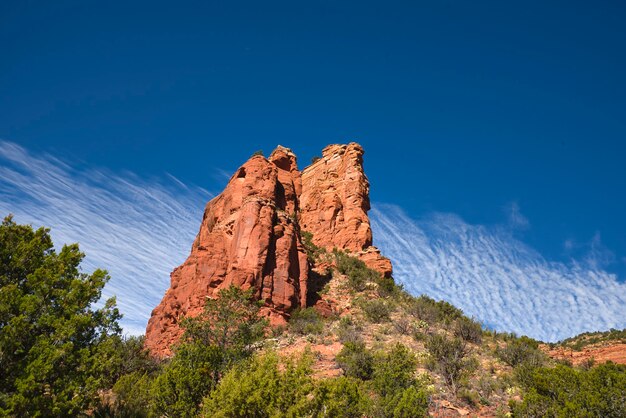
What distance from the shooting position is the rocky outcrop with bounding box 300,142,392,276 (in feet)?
152

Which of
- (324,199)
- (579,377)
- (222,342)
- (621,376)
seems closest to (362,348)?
(222,342)

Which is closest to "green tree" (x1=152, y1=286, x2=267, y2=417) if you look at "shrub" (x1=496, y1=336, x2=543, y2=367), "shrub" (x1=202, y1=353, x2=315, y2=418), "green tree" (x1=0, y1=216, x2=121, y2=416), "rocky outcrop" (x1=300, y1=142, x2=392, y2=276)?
"green tree" (x1=0, y1=216, x2=121, y2=416)

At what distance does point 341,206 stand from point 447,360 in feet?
109

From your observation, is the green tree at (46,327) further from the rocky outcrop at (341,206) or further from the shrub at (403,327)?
the rocky outcrop at (341,206)

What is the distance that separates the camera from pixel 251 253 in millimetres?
31141

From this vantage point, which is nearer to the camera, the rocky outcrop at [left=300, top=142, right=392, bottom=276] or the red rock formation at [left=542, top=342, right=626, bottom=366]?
the red rock formation at [left=542, top=342, right=626, bottom=366]

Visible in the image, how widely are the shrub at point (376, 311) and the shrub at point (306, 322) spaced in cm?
367

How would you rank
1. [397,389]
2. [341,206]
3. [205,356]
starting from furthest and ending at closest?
[341,206], [205,356], [397,389]

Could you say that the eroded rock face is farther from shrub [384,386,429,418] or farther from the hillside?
shrub [384,386,429,418]

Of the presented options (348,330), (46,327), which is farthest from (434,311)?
(46,327)

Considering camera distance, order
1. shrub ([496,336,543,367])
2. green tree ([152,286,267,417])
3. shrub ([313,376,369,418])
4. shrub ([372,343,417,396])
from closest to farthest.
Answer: shrub ([313,376,369,418])
green tree ([152,286,267,417])
shrub ([372,343,417,396])
shrub ([496,336,543,367])

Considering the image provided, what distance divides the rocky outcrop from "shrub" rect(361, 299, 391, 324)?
1027 cm

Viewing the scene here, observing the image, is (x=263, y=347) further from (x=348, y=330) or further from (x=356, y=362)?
(x=356, y=362)

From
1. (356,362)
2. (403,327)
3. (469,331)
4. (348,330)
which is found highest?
(469,331)
